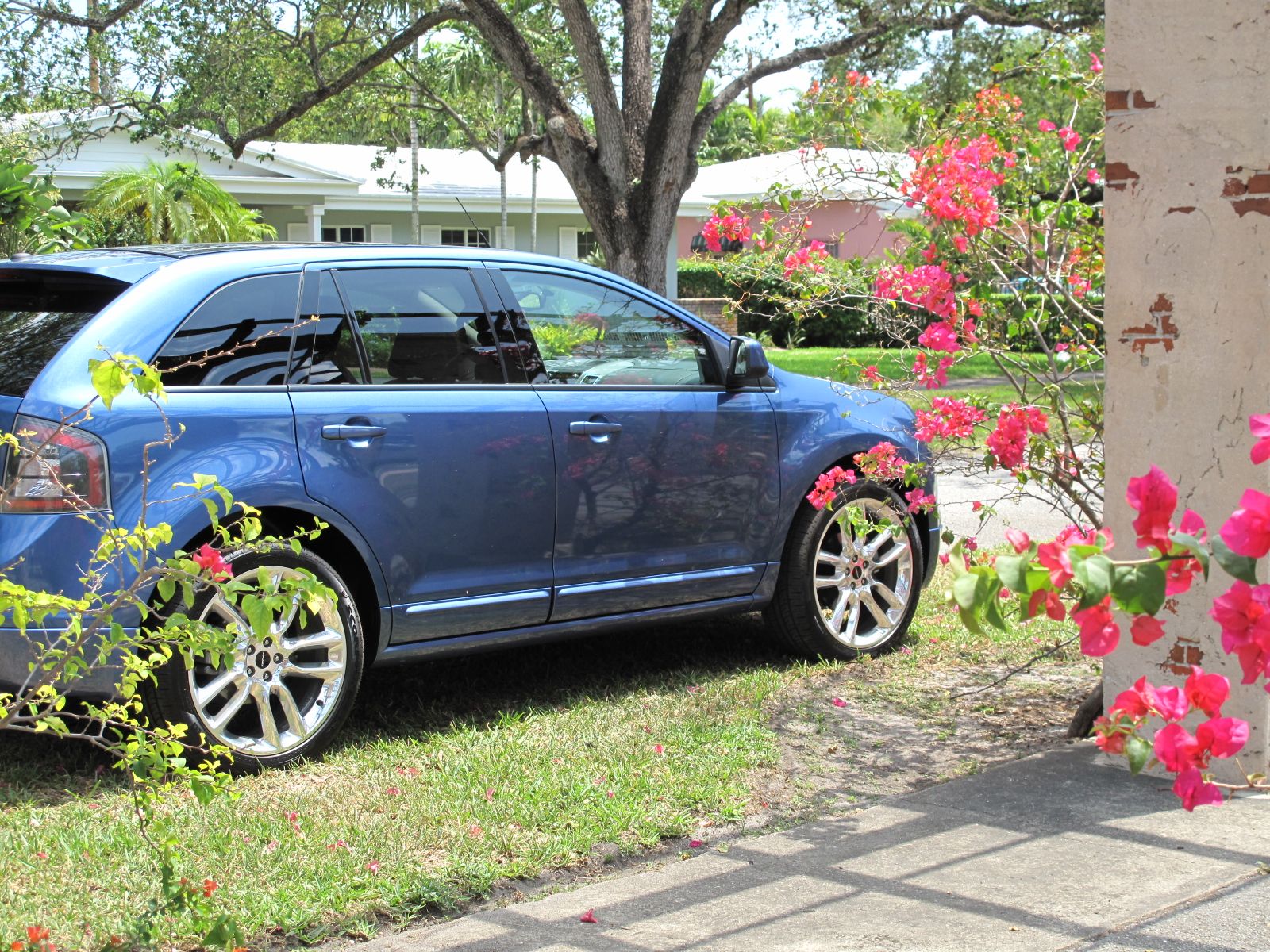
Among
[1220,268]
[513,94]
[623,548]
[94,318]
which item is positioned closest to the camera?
[1220,268]

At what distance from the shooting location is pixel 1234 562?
1.85 metres

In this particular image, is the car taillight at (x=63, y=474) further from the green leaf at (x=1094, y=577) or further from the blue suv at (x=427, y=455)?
the green leaf at (x=1094, y=577)

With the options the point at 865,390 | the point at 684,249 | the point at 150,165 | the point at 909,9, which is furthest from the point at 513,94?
the point at 865,390

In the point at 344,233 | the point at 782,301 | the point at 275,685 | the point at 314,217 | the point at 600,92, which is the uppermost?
the point at 344,233

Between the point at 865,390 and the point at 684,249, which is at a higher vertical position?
the point at 684,249

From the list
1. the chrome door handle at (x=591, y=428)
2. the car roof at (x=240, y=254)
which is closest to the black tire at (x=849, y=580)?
the chrome door handle at (x=591, y=428)

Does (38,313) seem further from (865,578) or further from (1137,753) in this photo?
(1137,753)

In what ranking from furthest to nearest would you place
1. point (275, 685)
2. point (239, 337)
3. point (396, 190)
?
point (396, 190)
point (239, 337)
point (275, 685)

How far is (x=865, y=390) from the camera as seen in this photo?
20.9 feet

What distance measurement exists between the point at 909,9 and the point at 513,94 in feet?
54.4

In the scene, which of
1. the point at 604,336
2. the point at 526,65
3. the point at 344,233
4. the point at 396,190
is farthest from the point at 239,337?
the point at 344,233

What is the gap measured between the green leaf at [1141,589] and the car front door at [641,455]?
12.4ft

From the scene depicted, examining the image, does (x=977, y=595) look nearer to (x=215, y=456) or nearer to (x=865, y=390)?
(x=215, y=456)

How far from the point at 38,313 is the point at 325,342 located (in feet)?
3.22
